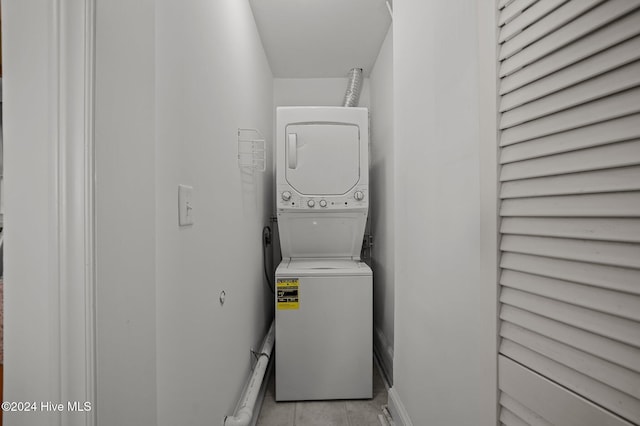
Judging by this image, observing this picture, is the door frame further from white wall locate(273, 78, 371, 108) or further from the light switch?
white wall locate(273, 78, 371, 108)

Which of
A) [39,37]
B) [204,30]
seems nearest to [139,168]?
[39,37]

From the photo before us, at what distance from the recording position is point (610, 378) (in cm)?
46

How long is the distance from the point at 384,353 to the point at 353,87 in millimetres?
2168

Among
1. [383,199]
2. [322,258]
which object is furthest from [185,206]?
[383,199]

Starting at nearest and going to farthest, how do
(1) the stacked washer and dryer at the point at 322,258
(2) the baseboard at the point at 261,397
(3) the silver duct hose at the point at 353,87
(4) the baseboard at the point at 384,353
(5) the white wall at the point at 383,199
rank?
(2) the baseboard at the point at 261,397 < (1) the stacked washer and dryer at the point at 322,258 < (4) the baseboard at the point at 384,353 < (5) the white wall at the point at 383,199 < (3) the silver duct hose at the point at 353,87

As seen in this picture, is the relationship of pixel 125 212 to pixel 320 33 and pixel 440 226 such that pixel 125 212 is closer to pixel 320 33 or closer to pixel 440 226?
pixel 440 226

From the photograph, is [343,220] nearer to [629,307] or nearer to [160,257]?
[160,257]

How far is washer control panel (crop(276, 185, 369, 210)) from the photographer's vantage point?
7.01 feet

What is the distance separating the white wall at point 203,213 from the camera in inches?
32.1

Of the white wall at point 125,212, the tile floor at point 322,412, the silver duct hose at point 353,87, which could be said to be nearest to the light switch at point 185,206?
the white wall at point 125,212

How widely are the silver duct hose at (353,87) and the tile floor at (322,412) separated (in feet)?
7.41

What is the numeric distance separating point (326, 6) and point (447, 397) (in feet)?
7.03

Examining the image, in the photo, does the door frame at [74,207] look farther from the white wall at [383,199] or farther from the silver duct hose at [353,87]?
the silver duct hose at [353,87]

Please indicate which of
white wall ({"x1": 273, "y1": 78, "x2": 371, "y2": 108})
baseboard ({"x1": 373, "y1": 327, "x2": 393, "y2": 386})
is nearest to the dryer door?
white wall ({"x1": 273, "y1": 78, "x2": 371, "y2": 108})
